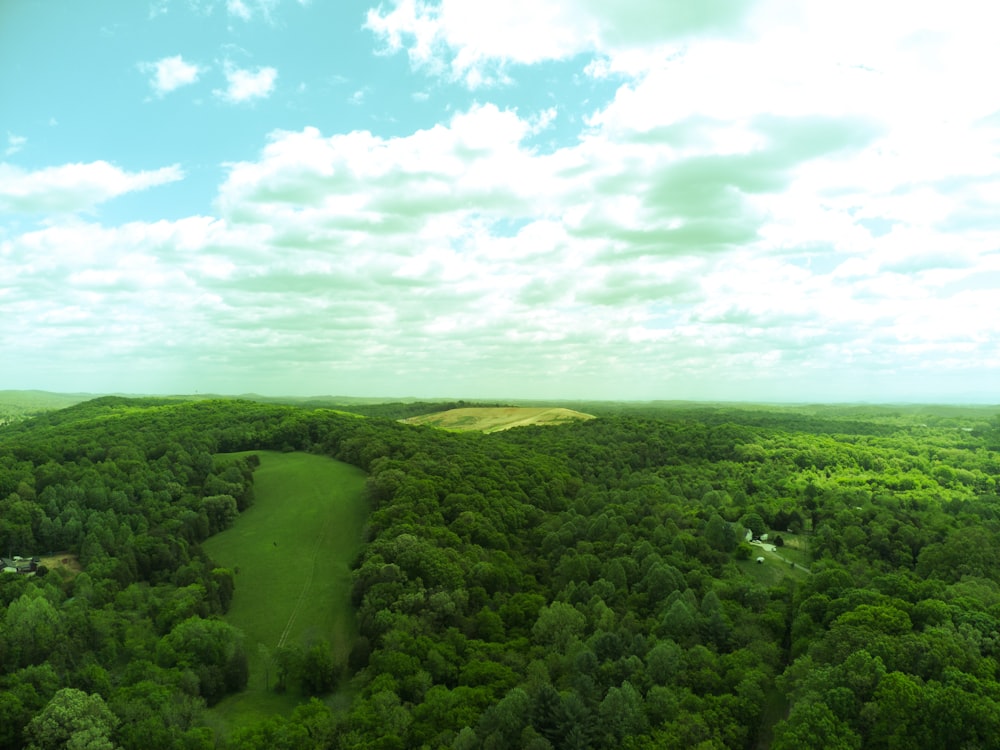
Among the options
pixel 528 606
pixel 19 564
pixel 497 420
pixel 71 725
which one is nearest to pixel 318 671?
pixel 71 725

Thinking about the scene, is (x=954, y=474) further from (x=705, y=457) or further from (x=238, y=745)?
(x=238, y=745)

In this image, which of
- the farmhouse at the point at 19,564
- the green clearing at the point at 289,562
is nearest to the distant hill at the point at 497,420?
the green clearing at the point at 289,562

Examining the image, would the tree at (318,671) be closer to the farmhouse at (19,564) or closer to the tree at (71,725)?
the tree at (71,725)

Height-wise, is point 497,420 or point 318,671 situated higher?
point 497,420

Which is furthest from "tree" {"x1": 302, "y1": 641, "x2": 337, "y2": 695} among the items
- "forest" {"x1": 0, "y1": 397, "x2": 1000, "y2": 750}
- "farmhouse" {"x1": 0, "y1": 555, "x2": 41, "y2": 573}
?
"farmhouse" {"x1": 0, "y1": 555, "x2": 41, "y2": 573}

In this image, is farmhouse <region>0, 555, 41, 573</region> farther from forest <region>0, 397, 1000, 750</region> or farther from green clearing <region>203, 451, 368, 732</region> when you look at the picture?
green clearing <region>203, 451, 368, 732</region>

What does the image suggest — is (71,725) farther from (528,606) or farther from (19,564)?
(528,606)
